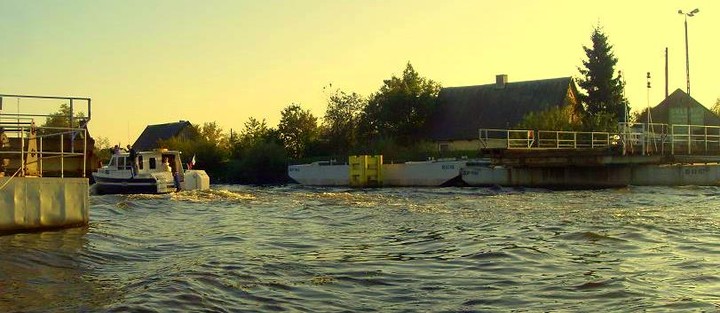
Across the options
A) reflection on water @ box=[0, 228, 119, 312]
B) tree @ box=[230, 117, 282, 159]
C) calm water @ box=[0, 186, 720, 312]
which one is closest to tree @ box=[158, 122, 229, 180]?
tree @ box=[230, 117, 282, 159]

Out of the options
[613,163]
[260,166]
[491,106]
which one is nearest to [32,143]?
[613,163]

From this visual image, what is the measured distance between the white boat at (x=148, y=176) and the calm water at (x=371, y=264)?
46.4ft

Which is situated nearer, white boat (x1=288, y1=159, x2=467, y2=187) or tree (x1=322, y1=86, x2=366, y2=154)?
white boat (x1=288, y1=159, x2=467, y2=187)

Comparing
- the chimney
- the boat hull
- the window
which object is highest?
the chimney

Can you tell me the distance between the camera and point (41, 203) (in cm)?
1506

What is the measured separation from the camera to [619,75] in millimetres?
68938

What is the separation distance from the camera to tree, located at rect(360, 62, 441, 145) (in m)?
73.6

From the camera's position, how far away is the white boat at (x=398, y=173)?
5088 centimetres

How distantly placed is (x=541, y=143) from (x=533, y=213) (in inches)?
1179

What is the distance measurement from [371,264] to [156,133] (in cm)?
9644

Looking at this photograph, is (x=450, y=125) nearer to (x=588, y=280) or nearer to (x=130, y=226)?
(x=130, y=226)

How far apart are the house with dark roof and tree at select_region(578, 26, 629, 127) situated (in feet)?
4.46

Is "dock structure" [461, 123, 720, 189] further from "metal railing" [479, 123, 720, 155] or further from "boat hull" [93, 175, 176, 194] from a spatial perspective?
"boat hull" [93, 175, 176, 194]

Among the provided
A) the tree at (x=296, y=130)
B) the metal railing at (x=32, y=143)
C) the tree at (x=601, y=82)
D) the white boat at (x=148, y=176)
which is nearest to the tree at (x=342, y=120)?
the tree at (x=296, y=130)
